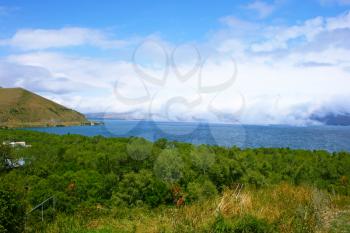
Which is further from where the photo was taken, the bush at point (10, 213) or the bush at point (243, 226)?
the bush at point (10, 213)

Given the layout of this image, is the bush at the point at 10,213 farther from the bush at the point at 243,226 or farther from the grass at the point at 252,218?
the bush at the point at 243,226

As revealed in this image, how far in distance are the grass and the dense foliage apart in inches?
→ 141

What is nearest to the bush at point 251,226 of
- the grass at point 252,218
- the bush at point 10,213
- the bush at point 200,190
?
the grass at point 252,218

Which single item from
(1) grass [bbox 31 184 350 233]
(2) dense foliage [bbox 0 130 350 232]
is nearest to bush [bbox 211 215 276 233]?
(1) grass [bbox 31 184 350 233]

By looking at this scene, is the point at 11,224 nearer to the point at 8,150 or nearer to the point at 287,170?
the point at 287,170

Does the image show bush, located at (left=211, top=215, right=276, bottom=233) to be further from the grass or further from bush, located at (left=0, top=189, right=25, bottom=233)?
bush, located at (left=0, top=189, right=25, bottom=233)

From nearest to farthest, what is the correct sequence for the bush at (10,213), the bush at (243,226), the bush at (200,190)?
the bush at (243,226) → the bush at (10,213) → the bush at (200,190)

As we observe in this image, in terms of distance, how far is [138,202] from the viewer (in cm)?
1628

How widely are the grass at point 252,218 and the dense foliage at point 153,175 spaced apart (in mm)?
3575

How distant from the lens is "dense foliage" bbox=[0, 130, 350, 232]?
16.2 meters

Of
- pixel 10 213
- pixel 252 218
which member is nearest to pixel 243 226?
pixel 252 218

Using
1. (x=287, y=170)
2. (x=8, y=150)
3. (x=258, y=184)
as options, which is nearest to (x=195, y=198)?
(x=258, y=184)

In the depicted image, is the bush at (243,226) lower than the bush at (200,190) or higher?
higher

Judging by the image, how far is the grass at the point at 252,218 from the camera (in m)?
8.94
